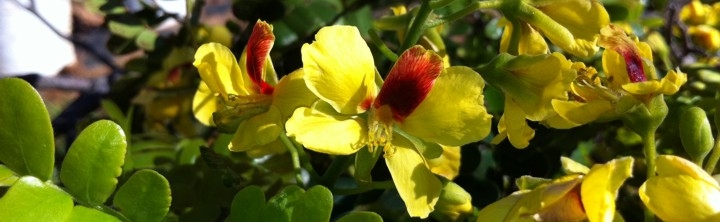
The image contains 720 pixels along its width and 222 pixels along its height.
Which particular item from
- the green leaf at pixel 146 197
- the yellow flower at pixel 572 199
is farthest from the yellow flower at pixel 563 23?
the green leaf at pixel 146 197

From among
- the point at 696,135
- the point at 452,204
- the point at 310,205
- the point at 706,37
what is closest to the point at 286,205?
the point at 310,205

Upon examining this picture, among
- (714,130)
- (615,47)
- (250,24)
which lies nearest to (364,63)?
(615,47)

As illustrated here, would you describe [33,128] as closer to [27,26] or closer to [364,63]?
[364,63]

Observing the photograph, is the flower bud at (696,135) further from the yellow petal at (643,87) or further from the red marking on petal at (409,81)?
the red marking on petal at (409,81)

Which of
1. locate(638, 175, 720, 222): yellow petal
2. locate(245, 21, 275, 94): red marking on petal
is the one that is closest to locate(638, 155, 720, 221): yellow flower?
locate(638, 175, 720, 222): yellow petal

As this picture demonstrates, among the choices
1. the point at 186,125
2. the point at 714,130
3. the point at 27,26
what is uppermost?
the point at 714,130

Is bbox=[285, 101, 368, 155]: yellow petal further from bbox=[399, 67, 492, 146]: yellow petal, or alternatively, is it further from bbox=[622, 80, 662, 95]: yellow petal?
bbox=[622, 80, 662, 95]: yellow petal
